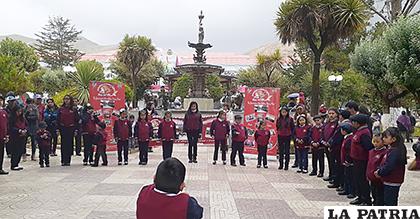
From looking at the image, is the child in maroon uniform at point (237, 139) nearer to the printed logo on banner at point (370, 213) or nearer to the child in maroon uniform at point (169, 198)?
the printed logo on banner at point (370, 213)

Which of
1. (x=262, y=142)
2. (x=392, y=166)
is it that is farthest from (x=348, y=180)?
(x=262, y=142)

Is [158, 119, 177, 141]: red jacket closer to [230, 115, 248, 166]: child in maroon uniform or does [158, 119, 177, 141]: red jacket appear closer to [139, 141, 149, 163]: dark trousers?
[139, 141, 149, 163]: dark trousers

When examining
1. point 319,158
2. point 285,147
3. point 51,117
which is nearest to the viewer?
point 319,158

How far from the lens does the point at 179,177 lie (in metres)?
3.28

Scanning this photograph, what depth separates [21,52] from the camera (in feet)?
157

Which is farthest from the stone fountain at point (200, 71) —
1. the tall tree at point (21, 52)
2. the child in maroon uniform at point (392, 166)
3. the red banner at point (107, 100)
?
the tall tree at point (21, 52)

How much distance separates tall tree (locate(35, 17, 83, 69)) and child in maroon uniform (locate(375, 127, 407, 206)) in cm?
6710

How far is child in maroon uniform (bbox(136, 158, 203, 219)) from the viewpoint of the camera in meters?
3.26

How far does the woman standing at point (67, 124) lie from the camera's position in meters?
12.3

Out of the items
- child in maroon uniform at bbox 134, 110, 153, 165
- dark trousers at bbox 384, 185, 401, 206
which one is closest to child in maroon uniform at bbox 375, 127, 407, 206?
dark trousers at bbox 384, 185, 401, 206

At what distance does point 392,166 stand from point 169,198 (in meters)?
3.98

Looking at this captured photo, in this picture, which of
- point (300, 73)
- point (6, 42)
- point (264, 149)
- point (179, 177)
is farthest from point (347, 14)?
point (6, 42)

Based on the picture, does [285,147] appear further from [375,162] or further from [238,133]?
[375,162]

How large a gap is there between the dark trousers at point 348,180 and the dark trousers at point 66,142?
7061 mm
